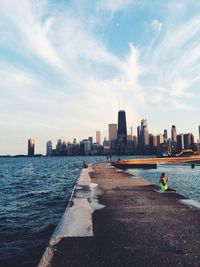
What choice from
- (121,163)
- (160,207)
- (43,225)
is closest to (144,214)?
(160,207)

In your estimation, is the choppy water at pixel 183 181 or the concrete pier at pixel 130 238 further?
the choppy water at pixel 183 181

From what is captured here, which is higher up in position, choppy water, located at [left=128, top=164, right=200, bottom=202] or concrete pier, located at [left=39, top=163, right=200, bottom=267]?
concrete pier, located at [left=39, top=163, right=200, bottom=267]

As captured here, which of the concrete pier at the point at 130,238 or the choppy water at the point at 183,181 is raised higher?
the concrete pier at the point at 130,238

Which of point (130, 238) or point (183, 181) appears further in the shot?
point (183, 181)

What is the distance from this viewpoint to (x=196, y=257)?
6.27 metres

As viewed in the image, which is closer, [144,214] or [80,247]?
[80,247]

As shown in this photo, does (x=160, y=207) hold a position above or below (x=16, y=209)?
above

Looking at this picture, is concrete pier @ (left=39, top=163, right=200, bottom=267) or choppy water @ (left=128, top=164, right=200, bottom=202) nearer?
concrete pier @ (left=39, top=163, right=200, bottom=267)

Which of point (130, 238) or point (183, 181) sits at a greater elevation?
point (130, 238)

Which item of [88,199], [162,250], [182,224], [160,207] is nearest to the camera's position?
[162,250]

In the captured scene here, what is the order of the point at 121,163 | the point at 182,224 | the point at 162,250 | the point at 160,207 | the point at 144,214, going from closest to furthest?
1. the point at 162,250
2. the point at 182,224
3. the point at 144,214
4. the point at 160,207
5. the point at 121,163

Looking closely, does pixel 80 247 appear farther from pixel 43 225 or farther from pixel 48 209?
pixel 48 209

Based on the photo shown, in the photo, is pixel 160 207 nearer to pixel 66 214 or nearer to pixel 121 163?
pixel 66 214

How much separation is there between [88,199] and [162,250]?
27.8 feet
